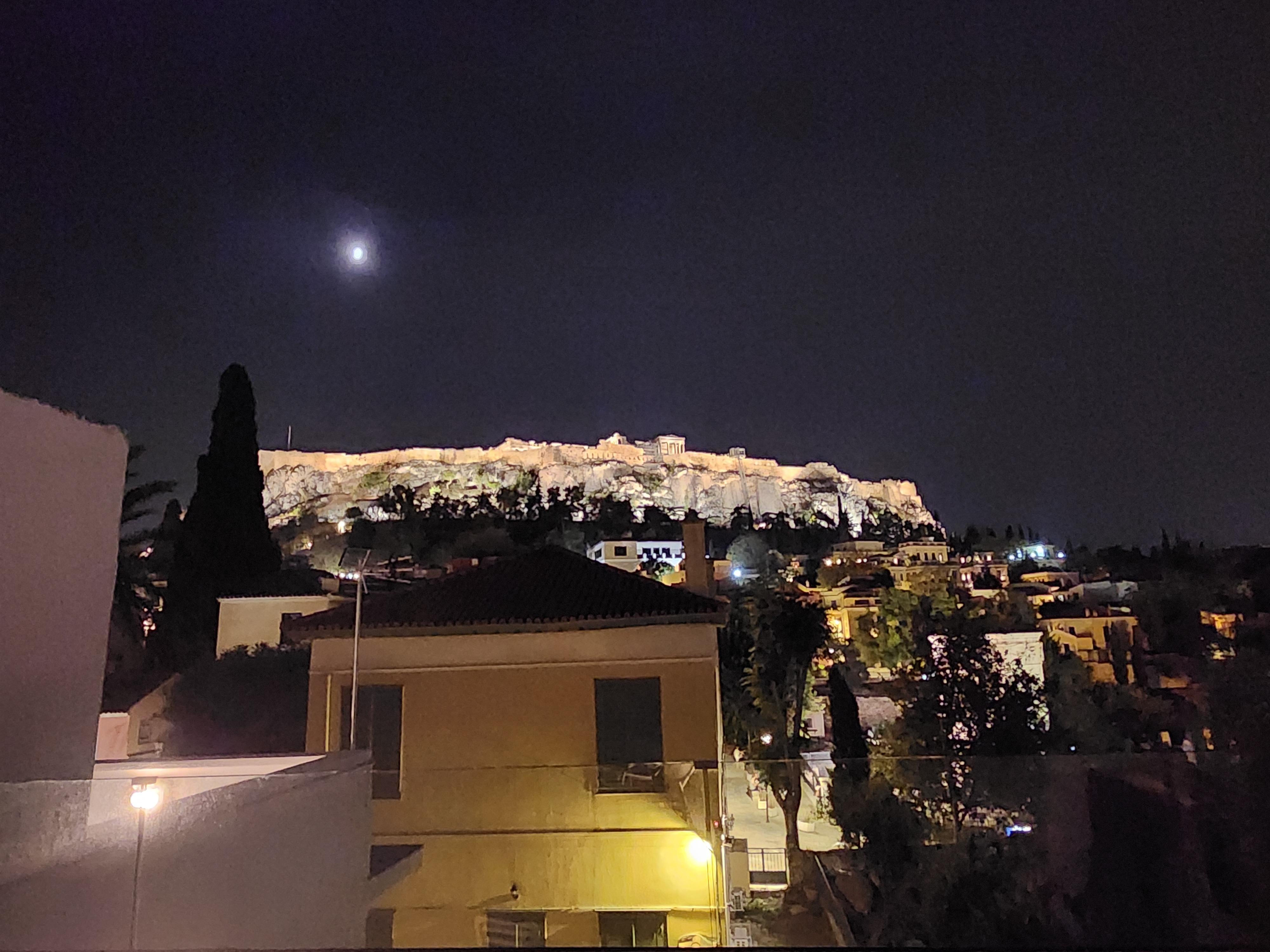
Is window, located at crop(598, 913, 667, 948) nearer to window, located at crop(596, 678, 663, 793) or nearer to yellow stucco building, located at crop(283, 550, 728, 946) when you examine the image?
yellow stucco building, located at crop(283, 550, 728, 946)

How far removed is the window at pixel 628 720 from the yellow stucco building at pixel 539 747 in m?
0.01

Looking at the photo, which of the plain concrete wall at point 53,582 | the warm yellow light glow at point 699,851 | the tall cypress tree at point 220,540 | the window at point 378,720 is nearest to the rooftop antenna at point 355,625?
the window at point 378,720

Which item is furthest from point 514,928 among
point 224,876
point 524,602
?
point 524,602

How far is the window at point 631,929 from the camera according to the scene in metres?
5.39

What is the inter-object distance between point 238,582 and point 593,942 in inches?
649

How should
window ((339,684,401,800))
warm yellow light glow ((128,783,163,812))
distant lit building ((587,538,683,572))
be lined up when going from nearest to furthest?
warm yellow light glow ((128,783,163,812)) < window ((339,684,401,800)) < distant lit building ((587,538,683,572))

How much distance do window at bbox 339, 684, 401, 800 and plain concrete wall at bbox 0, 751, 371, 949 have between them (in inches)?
110

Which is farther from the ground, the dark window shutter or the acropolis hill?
the acropolis hill

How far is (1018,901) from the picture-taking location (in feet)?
17.1

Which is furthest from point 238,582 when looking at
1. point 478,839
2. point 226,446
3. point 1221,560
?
point 1221,560

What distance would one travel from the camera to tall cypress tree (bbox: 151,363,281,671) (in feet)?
59.3

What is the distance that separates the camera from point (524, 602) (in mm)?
7723

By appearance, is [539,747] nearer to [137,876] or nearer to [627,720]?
[627,720]

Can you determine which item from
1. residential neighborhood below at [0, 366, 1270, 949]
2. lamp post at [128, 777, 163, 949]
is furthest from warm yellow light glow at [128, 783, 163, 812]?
lamp post at [128, 777, 163, 949]
